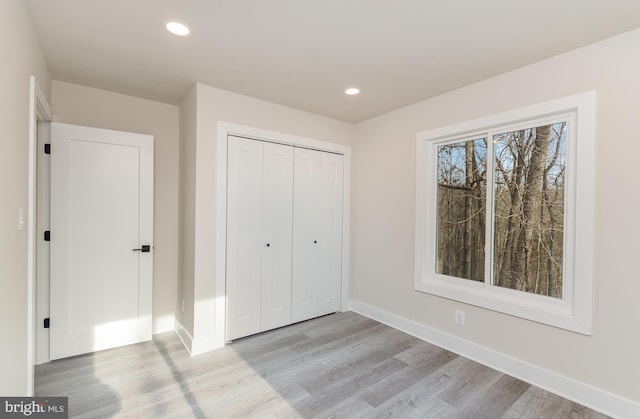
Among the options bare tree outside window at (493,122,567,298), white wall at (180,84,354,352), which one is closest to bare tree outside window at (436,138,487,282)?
bare tree outside window at (493,122,567,298)

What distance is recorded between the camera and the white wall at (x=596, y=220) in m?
1.93

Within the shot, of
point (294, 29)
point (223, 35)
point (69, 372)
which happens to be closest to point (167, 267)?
point (69, 372)

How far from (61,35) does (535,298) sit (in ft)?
13.2

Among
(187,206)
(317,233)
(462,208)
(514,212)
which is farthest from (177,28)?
(514,212)

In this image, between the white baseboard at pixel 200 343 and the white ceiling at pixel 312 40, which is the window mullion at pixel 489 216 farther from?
the white baseboard at pixel 200 343

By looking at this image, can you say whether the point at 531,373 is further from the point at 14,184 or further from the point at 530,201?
the point at 14,184

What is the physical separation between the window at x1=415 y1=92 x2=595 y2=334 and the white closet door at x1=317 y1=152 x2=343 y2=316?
1072mm

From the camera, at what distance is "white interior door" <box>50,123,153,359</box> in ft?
8.70

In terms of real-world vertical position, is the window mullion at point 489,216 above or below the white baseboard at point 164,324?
above

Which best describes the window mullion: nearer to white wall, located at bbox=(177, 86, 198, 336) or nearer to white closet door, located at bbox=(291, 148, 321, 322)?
white closet door, located at bbox=(291, 148, 321, 322)

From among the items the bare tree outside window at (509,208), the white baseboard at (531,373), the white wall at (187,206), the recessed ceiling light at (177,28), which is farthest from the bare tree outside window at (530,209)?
the white wall at (187,206)

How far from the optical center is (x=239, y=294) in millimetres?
3055

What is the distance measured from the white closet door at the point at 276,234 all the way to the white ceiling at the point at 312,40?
79 cm

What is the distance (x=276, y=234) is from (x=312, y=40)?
197 cm
